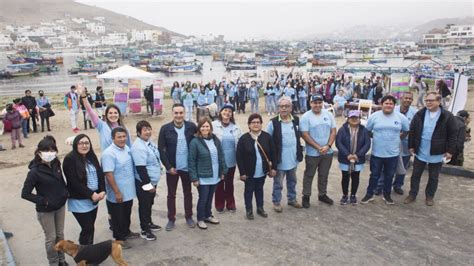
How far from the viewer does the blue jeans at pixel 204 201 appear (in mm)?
4590

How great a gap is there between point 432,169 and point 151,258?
12.8ft

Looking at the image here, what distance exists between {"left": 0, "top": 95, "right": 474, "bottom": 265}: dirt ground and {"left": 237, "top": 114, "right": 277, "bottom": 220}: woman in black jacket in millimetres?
660

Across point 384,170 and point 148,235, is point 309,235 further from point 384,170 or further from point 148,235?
point 148,235

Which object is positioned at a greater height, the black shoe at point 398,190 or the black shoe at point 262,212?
the black shoe at point 398,190

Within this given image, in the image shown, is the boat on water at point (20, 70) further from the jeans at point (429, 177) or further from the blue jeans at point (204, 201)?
the jeans at point (429, 177)

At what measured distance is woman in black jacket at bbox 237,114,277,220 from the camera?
467 cm

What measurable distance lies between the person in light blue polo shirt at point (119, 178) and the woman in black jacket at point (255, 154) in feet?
4.45

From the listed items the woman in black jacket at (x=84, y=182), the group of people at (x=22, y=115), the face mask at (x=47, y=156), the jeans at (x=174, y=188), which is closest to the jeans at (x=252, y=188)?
the jeans at (x=174, y=188)

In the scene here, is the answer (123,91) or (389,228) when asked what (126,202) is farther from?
(123,91)

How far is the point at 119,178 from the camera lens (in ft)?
13.1

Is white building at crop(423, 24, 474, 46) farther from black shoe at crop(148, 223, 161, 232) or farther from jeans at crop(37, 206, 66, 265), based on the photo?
jeans at crop(37, 206, 66, 265)

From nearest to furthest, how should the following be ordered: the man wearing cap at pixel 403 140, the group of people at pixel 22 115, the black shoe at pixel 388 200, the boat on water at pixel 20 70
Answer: the black shoe at pixel 388 200 < the man wearing cap at pixel 403 140 < the group of people at pixel 22 115 < the boat on water at pixel 20 70

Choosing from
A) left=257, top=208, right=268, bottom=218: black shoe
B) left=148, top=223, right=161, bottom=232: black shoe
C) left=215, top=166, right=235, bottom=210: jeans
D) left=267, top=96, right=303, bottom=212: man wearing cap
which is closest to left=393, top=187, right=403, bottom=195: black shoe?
left=267, top=96, right=303, bottom=212: man wearing cap

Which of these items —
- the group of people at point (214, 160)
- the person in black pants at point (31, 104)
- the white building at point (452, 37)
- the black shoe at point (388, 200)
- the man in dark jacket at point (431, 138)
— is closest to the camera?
the group of people at point (214, 160)
